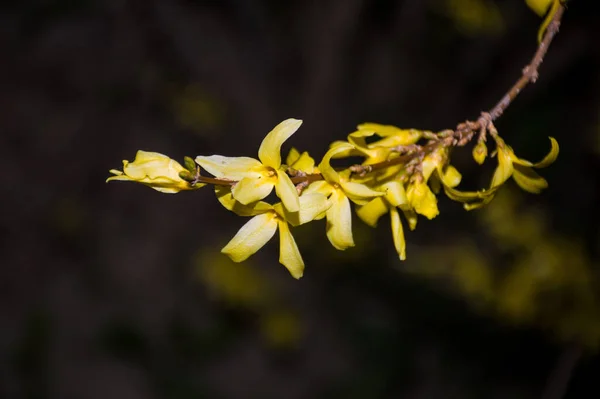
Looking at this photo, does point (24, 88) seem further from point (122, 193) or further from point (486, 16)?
point (486, 16)

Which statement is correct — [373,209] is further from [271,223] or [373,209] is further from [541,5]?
[541,5]

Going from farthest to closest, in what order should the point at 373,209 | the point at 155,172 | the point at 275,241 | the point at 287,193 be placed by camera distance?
the point at 275,241
the point at 373,209
the point at 155,172
the point at 287,193

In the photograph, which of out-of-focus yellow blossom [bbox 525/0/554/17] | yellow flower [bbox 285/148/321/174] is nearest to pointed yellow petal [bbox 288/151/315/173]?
yellow flower [bbox 285/148/321/174]

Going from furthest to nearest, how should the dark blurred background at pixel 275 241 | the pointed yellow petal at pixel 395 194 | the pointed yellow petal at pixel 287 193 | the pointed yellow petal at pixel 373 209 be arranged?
the dark blurred background at pixel 275 241 → the pointed yellow petal at pixel 373 209 → the pointed yellow petal at pixel 395 194 → the pointed yellow petal at pixel 287 193

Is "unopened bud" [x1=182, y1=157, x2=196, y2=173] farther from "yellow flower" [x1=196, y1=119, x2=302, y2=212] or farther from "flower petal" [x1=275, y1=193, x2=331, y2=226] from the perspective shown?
"flower petal" [x1=275, y1=193, x2=331, y2=226]

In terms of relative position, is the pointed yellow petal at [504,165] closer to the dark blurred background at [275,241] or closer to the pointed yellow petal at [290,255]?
the pointed yellow petal at [290,255]

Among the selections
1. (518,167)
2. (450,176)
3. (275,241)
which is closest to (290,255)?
(450,176)

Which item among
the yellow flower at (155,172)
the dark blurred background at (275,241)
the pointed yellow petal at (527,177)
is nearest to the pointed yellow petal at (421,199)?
the pointed yellow petal at (527,177)

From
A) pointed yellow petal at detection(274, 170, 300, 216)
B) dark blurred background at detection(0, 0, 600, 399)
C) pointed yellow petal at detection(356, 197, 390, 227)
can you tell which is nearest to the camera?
pointed yellow petal at detection(274, 170, 300, 216)
